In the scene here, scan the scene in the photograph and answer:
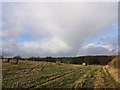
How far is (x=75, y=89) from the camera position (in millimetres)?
24031

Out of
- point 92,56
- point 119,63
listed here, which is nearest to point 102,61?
point 92,56

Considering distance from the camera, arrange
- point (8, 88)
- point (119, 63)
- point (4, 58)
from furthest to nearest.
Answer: point (4, 58) → point (119, 63) → point (8, 88)

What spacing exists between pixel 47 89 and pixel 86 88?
431cm

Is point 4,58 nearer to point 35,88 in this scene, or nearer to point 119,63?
point 119,63

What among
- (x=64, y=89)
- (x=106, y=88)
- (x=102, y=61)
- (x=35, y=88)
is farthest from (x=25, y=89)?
(x=102, y=61)

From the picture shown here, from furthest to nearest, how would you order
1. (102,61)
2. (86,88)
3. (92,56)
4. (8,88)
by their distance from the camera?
1. (92,56)
2. (102,61)
3. (86,88)
4. (8,88)

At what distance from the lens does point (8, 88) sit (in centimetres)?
2278

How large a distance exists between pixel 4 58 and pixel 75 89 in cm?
4452

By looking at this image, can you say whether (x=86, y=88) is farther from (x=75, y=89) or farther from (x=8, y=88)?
(x=8, y=88)

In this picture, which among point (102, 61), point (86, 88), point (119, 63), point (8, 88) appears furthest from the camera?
→ point (102, 61)

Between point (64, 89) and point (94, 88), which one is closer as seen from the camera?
point (64, 89)

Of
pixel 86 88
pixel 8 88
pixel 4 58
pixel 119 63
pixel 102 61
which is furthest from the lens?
pixel 102 61

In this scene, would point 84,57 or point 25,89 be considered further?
point 84,57

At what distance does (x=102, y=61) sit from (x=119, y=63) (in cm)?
8321
